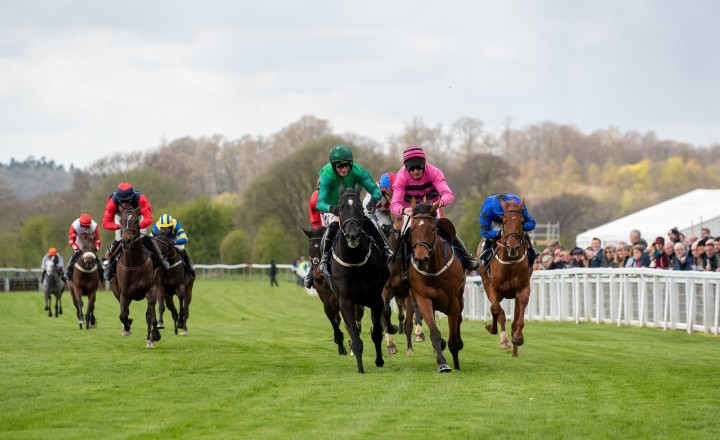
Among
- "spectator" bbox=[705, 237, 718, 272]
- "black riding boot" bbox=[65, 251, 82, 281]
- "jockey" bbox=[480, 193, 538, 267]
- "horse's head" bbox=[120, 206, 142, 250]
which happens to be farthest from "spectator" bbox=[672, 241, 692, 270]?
"black riding boot" bbox=[65, 251, 82, 281]

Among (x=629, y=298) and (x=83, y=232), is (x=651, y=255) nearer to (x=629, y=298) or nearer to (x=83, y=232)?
(x=629, y=298)

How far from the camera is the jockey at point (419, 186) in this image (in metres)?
14.3

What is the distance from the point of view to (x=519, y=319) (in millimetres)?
16172

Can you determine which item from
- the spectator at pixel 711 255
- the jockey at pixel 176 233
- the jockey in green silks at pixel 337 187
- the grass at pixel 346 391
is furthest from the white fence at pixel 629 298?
the jockey at pixel 176 233

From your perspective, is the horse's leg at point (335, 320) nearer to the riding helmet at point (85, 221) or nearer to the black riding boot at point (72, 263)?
the riding helmet at point (85, 221)

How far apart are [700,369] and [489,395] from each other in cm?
390

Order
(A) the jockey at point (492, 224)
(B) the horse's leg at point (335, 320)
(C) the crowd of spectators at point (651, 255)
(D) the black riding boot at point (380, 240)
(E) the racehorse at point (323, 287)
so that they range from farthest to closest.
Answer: (C) the crowd of spectators at point (651, 255), (A) the jockey at point (492, 224), (B) the horse's leg at point (335, 320), (E) the racehorse at point (323, 287), (D) the black riding boot at point (380, 240)

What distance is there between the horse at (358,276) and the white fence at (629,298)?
28.6ft

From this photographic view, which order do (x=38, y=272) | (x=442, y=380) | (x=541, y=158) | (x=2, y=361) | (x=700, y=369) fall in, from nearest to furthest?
(x=442, y=380), (x=700, y=369), (x=2, y=361), (x=38, y=272), (x=541, y=158)

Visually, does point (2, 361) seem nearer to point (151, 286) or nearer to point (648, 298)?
point (151, 286)

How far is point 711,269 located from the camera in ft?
72.3

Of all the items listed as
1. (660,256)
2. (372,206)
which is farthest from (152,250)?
(660,256)

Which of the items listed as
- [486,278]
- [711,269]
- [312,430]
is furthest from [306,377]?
[711,269]

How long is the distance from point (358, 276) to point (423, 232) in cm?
106
